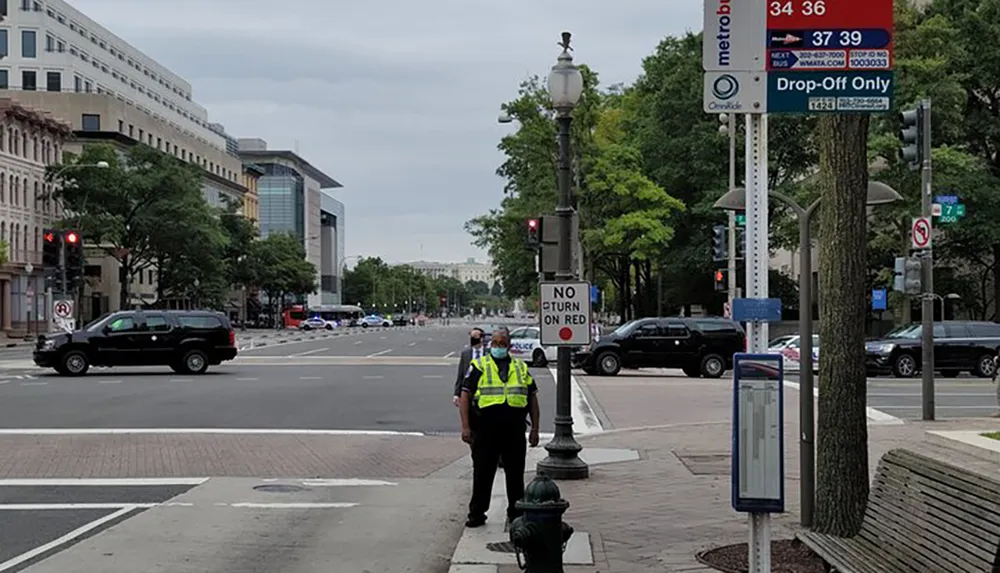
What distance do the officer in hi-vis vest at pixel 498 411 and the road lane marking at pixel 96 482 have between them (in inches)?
184

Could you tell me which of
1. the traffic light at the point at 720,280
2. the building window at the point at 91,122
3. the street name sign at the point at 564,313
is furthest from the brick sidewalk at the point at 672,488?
the building window at the point at 91,122

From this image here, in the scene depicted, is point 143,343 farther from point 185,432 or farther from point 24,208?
point 24,208

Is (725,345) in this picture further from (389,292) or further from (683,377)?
(389,292)

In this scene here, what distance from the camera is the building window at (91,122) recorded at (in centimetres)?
9050

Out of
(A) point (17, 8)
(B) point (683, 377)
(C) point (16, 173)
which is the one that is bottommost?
(B) point (683, 377)

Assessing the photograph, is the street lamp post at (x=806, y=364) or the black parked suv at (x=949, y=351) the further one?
the black parked suv at (x=949, y=351)

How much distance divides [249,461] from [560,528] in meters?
8.49

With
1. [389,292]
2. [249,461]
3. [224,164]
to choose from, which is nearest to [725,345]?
[249,461]

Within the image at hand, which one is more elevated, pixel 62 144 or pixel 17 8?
pixel 17 8

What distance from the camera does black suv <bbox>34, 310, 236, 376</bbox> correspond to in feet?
106

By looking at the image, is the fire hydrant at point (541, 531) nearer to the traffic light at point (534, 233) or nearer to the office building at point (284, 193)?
the traffic light at point (534, 233)

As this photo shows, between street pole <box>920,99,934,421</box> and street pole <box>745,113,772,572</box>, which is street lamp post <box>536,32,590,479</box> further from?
street pole <box>920,99,934,421</box>

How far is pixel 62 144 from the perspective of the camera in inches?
3300

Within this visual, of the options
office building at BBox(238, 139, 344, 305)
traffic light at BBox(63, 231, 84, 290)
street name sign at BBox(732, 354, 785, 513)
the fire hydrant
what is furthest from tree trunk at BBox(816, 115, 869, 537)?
office building at BBox(238, 139, 344, 305)
